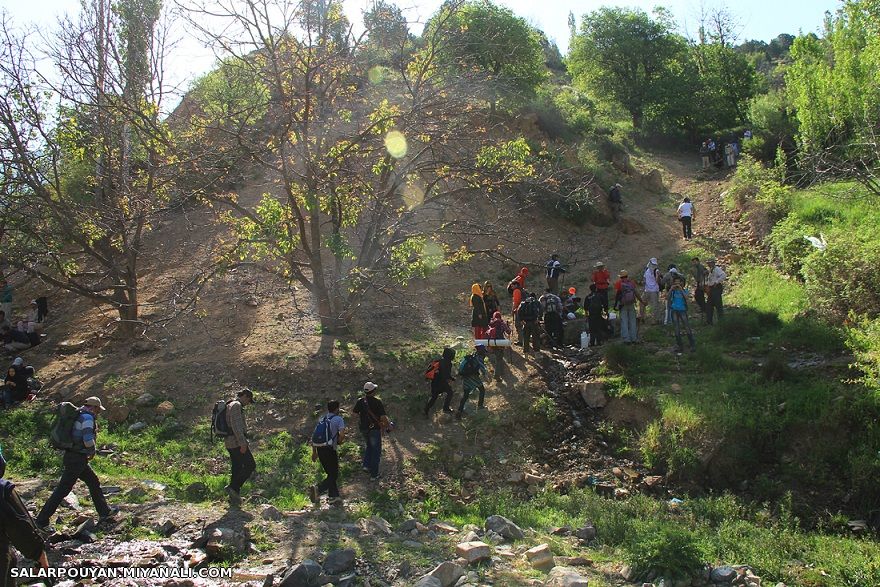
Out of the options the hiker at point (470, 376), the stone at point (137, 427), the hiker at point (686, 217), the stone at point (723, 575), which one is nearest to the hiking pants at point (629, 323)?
the hiker at point (470, 376)

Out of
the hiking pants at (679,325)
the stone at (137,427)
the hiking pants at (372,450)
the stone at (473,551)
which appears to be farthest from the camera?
the hiking pants at (679,325)

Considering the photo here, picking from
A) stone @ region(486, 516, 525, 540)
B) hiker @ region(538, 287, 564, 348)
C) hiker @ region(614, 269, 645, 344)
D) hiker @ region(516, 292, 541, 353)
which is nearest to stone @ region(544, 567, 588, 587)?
stone @ region(486, 516, 525, 540)

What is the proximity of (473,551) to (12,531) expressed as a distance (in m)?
4.19

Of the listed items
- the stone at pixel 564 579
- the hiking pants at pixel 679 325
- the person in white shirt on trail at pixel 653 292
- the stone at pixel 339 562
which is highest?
the person in white shirt on trail at pixel 653 292

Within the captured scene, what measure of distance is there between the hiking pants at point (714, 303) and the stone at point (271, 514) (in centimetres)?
980

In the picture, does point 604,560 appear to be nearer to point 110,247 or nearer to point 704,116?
point 110,247

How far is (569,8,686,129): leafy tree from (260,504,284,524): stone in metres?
31.0

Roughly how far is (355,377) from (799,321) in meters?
8.80

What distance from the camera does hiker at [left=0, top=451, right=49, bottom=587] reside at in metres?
5.11

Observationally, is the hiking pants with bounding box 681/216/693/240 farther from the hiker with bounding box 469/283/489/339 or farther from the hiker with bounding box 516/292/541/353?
the hiker with bounding box 469/283/489/339

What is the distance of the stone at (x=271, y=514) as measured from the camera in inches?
312

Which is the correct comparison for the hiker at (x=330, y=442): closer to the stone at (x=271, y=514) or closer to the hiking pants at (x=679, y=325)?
the stone at (x=271, y=514)

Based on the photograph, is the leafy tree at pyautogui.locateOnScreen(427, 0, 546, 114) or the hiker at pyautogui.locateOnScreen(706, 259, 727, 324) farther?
the leafy tree at pyautogui.locateOnScreen(427, 0, 546, 114)

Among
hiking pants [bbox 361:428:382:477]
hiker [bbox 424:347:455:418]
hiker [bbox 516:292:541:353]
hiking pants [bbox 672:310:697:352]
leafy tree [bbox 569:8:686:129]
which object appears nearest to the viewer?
hiking pants [bbox 361:428:382:477]
